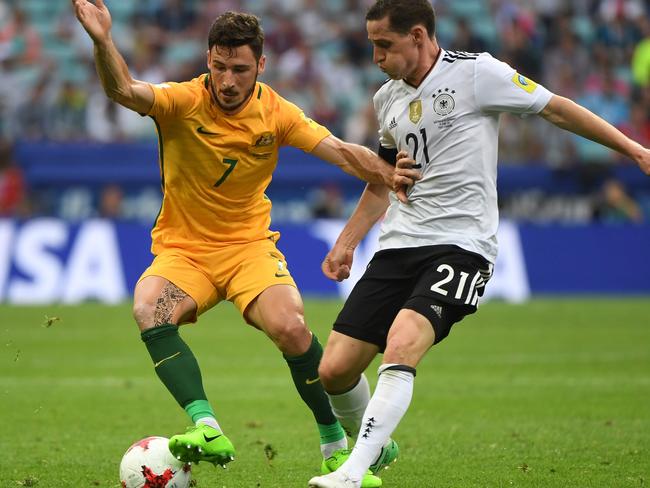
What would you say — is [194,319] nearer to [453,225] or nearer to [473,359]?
[453,225]

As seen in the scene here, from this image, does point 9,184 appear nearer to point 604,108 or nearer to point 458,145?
point 604,108

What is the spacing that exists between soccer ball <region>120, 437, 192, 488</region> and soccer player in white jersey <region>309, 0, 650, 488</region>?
848 millimetres

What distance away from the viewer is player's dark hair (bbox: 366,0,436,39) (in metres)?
6.24

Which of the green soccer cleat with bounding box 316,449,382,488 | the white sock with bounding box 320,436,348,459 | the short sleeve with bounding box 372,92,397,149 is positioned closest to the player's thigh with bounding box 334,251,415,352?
the short sleeve with bounding box 372,92,397,149

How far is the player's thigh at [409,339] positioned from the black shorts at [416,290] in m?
0.05

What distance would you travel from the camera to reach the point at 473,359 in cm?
1295

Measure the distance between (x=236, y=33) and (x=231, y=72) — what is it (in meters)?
0.22

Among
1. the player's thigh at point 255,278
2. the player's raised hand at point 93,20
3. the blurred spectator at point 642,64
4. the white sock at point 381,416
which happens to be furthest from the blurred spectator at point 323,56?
the white sock at point 381,416

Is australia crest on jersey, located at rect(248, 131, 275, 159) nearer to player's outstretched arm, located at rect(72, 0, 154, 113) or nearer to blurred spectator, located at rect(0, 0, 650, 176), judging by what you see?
player's outstretched arm, located at rect(72, 0, 154, 113)

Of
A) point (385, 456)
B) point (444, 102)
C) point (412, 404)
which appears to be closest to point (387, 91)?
point (444, 102)

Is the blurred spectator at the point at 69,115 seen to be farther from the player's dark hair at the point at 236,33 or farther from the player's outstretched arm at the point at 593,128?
the player's outstretched arm at the point at 593,128

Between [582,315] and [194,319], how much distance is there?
1062 centimetres

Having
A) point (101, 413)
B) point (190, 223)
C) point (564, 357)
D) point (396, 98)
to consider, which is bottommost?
point (101, 413)

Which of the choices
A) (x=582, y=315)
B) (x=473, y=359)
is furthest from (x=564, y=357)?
(x=582, y=315)
